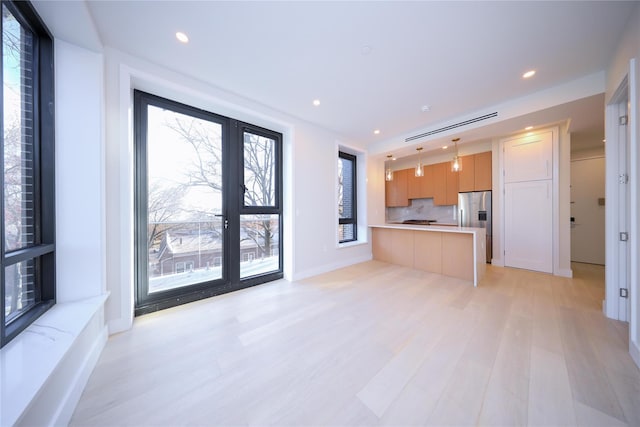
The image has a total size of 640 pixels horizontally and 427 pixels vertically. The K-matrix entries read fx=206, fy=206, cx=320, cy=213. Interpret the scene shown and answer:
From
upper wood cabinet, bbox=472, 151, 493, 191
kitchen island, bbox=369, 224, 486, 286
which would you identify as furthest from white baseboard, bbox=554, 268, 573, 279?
upper wood cabinet, bbox=472, 151, 493, 191

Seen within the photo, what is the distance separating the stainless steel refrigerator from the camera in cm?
428

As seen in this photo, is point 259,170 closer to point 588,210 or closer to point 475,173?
point 475,173

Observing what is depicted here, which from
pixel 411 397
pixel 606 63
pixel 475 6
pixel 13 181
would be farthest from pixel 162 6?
pixel 606 63

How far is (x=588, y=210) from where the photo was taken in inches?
181

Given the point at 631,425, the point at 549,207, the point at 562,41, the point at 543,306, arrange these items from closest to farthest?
1. the point at 631,425
2. the point at 562,41
3. the point at 543,306
4. the point at 549,207

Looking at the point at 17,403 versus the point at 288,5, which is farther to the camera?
the point at 288,5

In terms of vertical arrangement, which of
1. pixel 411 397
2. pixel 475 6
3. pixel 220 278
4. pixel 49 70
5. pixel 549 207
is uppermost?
pixel 475 6

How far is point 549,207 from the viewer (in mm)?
3588

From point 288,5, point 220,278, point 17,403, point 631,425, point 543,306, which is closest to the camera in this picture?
point 17,403

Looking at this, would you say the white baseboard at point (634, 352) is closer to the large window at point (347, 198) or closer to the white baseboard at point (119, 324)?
the large window at point (347, 198)

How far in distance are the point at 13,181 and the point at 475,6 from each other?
3483mm

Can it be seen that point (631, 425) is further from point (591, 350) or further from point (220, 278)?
point (220, 278)

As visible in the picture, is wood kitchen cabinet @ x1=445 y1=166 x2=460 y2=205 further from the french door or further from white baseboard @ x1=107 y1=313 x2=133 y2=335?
white baseboard @ x1=107 y1=313 x2=133 y2=335

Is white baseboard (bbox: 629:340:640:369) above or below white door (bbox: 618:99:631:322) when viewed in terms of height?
below
